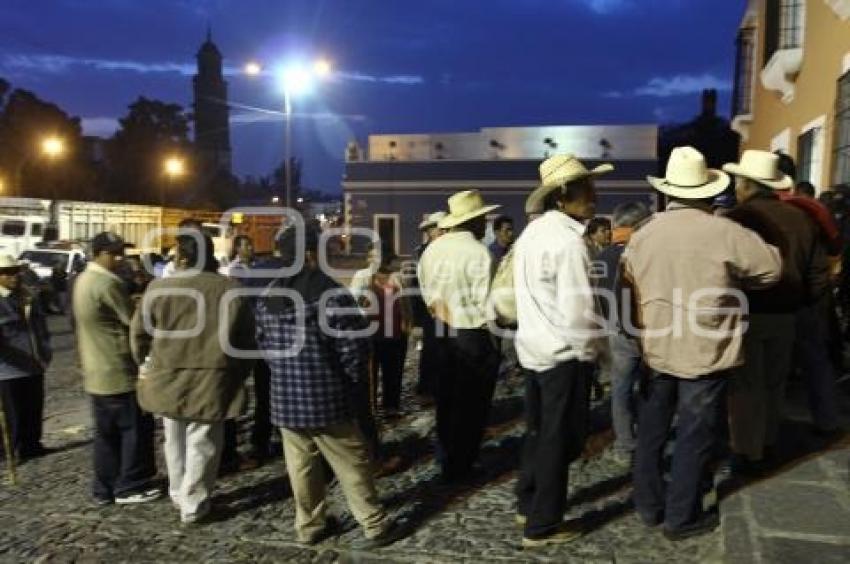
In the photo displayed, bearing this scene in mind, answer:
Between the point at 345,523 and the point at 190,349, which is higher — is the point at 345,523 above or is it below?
below

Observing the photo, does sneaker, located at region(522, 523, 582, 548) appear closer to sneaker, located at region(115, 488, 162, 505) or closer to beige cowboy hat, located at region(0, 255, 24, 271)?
sneaker, located at region(115, 488, 162, 505)

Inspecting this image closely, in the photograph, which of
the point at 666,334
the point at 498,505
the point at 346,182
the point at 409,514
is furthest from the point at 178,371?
the point at 346,182

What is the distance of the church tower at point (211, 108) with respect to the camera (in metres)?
92.5

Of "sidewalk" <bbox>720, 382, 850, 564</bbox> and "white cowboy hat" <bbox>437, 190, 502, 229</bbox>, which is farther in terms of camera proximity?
"white cowboy hat" <bbox>437, 190, 502, 229</bbox>

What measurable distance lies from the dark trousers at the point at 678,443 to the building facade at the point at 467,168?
31645 millimetres

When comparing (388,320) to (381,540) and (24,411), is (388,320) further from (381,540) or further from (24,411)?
(24,411)

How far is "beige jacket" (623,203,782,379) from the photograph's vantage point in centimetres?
382

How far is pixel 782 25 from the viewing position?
38.1ft

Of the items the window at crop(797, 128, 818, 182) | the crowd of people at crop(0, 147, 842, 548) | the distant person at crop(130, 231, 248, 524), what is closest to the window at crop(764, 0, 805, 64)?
the window at crop(797, 128, 818, 182)

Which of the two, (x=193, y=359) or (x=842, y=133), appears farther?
(x=842, y=133)

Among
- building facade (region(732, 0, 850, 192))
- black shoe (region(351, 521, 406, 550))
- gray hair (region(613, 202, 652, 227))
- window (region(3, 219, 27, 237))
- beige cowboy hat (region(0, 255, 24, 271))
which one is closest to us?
black shoe (region(351, 521, 406, 550))

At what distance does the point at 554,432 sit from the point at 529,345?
477mm

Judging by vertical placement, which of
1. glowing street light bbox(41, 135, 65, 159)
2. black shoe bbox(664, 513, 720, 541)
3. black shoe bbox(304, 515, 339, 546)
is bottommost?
black shoe bbox(304, 515, 339, 546)

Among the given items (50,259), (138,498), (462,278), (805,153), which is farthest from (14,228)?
(462,278)
